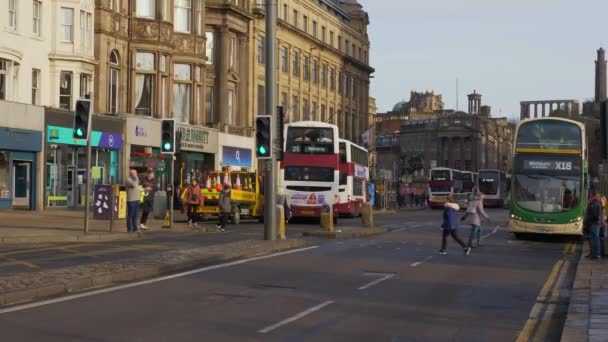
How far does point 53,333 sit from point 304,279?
7.29 meters

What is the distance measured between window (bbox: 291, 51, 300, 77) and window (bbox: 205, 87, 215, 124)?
1747 centimetres

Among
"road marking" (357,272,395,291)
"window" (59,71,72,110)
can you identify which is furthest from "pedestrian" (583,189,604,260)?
"window" (59,71,72,110)

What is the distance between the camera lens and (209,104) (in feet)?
203

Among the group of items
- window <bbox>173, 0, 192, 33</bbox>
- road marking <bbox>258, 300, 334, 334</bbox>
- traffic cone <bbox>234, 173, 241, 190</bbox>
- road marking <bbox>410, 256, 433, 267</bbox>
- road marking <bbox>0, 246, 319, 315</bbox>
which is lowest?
road marking <bbox>258, 300, 334, 334</bbox>

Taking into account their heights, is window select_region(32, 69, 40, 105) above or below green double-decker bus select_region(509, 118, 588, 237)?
above

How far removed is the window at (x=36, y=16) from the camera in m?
43.4

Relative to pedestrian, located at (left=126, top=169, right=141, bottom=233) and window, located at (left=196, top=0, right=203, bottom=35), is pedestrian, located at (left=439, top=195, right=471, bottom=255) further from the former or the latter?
window, located at (left=196, top=0, right=203, bottom=35)

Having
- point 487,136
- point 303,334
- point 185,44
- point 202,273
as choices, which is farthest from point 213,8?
point 487,136

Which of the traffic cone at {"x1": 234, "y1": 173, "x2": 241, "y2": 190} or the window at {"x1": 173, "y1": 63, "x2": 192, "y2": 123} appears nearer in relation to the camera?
the traffic cone at {"x1": 234, "y1": 173, "x2": 241, "y2": 190}

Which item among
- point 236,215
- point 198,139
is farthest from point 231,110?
point 236,215

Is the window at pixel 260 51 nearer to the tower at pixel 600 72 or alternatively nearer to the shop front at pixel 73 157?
the shop front at pixel 73 157

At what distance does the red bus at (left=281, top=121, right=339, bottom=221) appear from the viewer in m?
44.3

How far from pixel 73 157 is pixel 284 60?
106 feet

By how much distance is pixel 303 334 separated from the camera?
1100 centimetres
